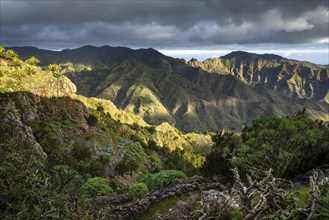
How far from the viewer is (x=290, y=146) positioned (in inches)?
1115

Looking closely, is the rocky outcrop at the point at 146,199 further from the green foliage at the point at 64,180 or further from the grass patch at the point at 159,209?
the green foliage at the point at 64,180

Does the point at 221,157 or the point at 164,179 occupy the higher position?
the point at 221,157

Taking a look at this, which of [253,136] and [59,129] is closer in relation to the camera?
[253,136]

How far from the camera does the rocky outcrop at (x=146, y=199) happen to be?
80.9ft

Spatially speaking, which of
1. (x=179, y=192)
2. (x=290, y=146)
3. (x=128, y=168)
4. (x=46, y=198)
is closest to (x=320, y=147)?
(x=290, y=146)

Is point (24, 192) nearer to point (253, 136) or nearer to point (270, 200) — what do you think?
point (270, 200)

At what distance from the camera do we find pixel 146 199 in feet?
85.1

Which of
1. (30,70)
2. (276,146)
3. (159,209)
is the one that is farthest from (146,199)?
(30,70)

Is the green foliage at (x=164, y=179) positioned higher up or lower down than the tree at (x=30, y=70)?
lower down

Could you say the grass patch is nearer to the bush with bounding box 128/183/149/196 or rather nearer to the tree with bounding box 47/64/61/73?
the bush with bounding box 128/183/149/196

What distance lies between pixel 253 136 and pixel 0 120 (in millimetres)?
37278

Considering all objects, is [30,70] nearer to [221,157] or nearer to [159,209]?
[221,157]

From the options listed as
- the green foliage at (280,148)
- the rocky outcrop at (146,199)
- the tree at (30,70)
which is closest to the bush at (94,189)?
the rocky outcrop at (146,199)

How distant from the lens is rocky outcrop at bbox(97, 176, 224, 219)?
2467 cm
